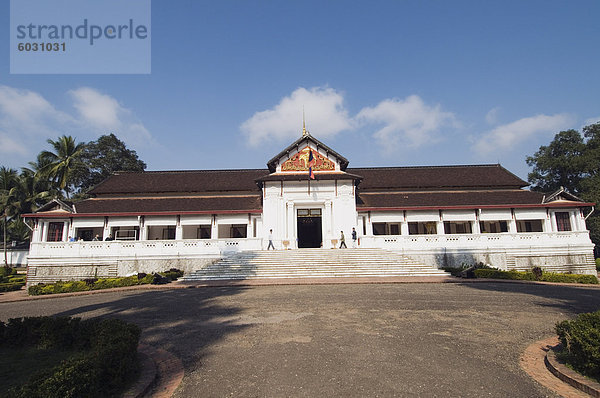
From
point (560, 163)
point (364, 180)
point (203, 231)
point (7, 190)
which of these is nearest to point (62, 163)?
point (7, 190)

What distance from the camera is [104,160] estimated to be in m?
53.3

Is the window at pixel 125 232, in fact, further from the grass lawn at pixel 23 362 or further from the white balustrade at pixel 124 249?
the grass lawn at pixel 23 362

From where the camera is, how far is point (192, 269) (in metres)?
22.9

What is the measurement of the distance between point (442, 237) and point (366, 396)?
21.4 meters

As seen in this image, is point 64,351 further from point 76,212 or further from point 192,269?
point 76,212

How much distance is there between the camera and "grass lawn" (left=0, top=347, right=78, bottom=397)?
5250mm

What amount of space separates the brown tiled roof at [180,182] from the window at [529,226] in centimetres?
2665

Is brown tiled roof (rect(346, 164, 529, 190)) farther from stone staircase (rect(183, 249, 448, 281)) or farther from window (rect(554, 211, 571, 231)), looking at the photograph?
stone staircase (rect(183, 249, 448, 281))

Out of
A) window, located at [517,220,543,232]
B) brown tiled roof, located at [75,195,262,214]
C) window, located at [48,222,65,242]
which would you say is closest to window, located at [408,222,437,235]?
window, located at [517,220,543,232]

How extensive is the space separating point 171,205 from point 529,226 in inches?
1373

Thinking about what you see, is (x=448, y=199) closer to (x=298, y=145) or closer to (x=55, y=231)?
(x=298, y=145)

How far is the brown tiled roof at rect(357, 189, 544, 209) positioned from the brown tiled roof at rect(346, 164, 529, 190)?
1.76 m

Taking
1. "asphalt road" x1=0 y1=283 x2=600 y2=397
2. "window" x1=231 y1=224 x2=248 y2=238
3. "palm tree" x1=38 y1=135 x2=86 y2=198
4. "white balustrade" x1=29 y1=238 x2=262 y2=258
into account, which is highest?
"palm tree" x1=38 y1=135 x2=86 y2=198

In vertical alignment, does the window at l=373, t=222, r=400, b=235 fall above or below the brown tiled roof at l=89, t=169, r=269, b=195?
below
